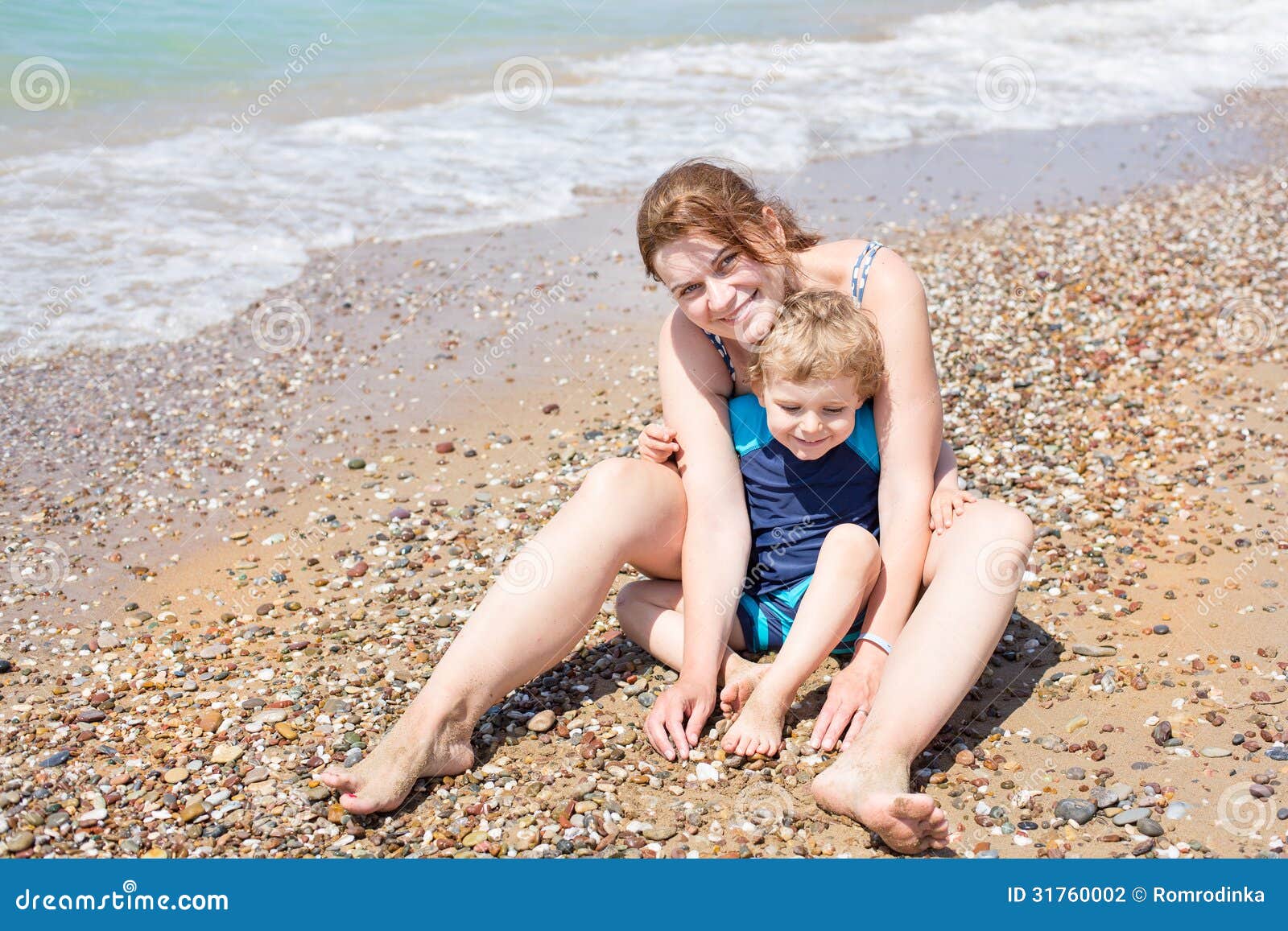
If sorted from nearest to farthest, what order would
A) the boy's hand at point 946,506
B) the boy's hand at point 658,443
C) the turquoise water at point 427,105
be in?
1. the boy's hand at point 946,506
2. the boy's hand at point 658,443
3. the turquoise water at point 427,105

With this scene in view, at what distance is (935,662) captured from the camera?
371 cm

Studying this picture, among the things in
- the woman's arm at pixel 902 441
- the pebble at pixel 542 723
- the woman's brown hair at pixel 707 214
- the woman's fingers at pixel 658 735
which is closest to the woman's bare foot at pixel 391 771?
the pebble at pixel 542 723

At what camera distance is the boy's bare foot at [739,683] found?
3990 mm

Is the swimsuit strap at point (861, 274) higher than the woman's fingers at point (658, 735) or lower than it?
higher

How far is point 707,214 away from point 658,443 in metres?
0.84

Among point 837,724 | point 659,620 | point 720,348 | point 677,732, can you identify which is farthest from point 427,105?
point 837,724

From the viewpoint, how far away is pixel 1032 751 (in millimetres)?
3883

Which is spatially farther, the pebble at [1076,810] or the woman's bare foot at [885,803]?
the pebble at [1076,810]

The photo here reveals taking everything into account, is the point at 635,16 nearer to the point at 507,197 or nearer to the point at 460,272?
the point at 507,197

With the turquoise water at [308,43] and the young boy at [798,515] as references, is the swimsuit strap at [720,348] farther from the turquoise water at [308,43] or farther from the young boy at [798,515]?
the turquoise water at [308,43]

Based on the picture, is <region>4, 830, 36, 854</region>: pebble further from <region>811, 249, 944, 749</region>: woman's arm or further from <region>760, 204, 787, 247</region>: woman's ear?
<region>760, 204, 787, 247</region>: woman's ear

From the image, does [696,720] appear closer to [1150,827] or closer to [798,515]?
[798,515]

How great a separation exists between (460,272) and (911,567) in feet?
19.4

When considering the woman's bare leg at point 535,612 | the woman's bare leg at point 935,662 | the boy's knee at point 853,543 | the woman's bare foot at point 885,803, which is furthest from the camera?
the boy's knee at point 853,543
